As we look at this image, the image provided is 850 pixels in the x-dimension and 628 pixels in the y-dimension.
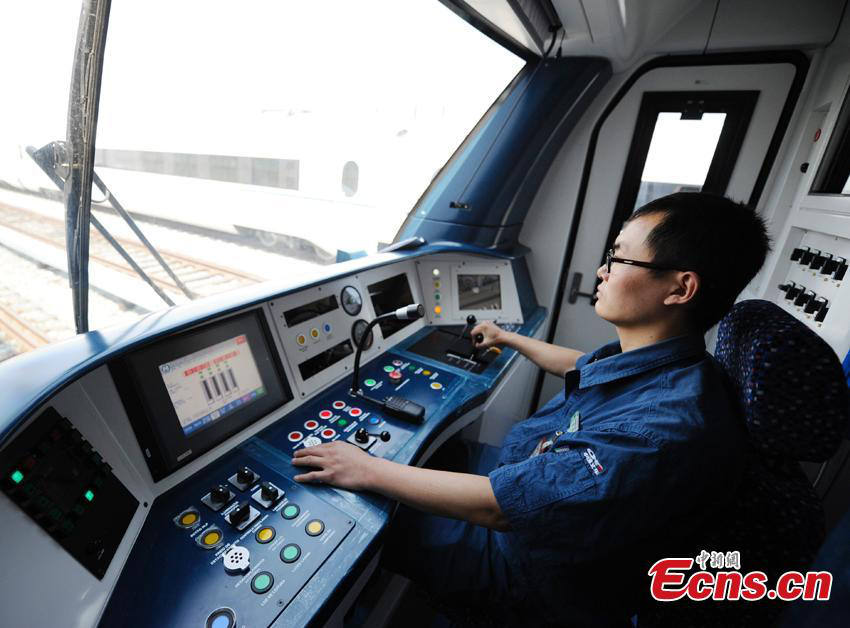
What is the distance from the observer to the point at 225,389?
1166 mm

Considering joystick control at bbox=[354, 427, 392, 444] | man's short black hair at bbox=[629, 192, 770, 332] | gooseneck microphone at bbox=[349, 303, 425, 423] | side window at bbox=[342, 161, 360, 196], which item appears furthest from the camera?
side window at bbox=[342, 161, 360, 196]

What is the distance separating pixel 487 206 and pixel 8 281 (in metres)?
2.22

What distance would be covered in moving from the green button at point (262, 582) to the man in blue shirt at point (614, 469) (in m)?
0.25

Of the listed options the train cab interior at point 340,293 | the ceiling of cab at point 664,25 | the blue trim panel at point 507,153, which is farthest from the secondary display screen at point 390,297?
the ceiling of cab at point 664,25

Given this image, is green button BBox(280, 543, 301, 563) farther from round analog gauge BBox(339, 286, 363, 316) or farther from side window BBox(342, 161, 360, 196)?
side window BBox(342, 161, 360, 196)

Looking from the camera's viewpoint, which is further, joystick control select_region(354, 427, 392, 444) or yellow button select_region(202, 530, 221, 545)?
joystick control select_region(354, 427, 392, 444)

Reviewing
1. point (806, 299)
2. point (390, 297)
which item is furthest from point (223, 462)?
point (806, 299)

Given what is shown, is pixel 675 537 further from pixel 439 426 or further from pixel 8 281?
pixel 8 281

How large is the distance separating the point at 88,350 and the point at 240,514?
48 centimetres

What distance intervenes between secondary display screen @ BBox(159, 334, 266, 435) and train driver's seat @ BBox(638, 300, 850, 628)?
1.22m

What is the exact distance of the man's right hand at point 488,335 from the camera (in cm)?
192

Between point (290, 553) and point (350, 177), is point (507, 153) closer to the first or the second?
point (350, 177)

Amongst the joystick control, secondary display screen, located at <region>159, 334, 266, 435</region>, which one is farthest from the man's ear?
secondary display screen, located at <region>159, 334, 266, 435</region>

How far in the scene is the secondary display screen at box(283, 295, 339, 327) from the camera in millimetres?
1393
